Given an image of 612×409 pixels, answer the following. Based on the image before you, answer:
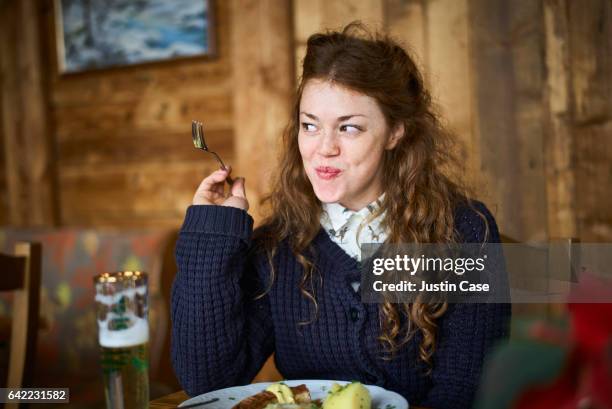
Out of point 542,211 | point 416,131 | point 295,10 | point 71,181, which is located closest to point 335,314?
point 416,131

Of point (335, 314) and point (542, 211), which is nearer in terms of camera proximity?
point (335, 314)

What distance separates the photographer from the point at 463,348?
49.0 inches

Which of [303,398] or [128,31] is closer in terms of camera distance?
[303,398]

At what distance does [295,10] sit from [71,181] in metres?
1.49

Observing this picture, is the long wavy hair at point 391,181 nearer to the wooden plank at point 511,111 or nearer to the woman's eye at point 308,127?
the woman's eye at point 308,127

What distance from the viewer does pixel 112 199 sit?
121 inches

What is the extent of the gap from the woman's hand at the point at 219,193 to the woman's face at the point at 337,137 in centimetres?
15

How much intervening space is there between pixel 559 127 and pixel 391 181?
844 millimetres

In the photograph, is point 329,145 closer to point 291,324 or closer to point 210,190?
point 210,190

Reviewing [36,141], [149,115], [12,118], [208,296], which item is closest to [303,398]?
[208,296]

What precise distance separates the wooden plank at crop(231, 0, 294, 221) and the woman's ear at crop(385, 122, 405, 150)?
1032 mm

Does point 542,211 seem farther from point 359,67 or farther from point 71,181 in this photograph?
point 71,181

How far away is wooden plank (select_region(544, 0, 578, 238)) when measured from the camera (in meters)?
2.00

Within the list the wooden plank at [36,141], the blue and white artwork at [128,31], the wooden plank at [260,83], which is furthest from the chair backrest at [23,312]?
the wooden plank at [36,141]
